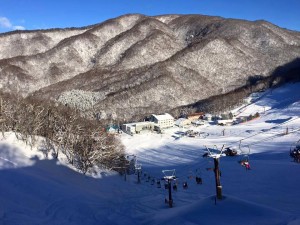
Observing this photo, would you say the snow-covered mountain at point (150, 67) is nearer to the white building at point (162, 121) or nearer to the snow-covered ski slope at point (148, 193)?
the white building at point (162, 121)

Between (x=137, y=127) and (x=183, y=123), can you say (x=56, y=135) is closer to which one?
(x=137, y=127)

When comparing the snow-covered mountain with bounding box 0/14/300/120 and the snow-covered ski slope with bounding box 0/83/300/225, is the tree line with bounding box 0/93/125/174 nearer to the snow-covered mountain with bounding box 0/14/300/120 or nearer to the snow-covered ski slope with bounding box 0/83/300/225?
the snow-covered ski slope with bounding box 0/83/300/225

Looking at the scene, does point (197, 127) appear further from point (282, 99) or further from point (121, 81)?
point (121, 81)

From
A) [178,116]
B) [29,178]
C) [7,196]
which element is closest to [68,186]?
[29,178]

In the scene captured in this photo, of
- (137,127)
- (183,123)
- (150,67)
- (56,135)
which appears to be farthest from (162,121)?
(150,67)

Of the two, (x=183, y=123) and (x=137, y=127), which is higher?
(x=183, y=123)

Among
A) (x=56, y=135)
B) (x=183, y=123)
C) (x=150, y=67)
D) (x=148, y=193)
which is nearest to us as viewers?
(x=148, y=193)

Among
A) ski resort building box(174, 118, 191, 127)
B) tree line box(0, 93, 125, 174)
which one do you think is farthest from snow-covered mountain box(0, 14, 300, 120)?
tree line box(0, 93, 125, 174)
